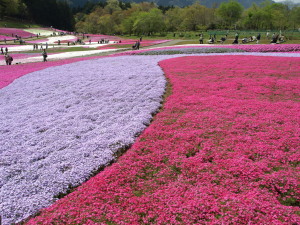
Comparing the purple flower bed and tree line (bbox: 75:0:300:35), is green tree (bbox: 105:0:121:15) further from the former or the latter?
the purple flower bed

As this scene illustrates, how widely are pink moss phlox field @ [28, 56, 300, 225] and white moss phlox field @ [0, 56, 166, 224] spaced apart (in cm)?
82

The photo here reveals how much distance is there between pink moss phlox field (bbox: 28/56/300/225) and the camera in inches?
246

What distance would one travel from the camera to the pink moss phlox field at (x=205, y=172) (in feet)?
20.5

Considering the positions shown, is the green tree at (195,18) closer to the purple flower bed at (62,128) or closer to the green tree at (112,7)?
the green tree at (112,7)

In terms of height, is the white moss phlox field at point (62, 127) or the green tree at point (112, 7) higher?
the green tree at point (112, 7)

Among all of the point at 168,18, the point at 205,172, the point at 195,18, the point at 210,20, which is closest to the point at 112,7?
the point at 168,18

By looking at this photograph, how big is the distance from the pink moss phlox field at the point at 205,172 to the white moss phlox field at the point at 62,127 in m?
0.82

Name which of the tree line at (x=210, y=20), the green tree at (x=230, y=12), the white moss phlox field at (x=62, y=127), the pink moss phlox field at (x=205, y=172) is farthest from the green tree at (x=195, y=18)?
the pink moss phlox field at (x=205, y=172)

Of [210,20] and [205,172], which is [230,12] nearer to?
[210,20]

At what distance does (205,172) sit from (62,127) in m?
7.63

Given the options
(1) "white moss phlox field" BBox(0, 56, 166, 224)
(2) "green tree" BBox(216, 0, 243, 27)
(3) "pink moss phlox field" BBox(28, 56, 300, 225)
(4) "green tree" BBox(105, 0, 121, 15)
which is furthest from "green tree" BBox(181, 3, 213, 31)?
(3) "pink moss phlox field" BBox(28, 56, 300, 225)

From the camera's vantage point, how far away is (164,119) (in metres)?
12.5

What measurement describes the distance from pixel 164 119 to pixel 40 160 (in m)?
6.16

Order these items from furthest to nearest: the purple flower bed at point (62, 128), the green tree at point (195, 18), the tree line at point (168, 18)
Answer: the green tree at point (195, 18) < the tree line at point (168, 18) < the purple flower bed at point (62, 128)
